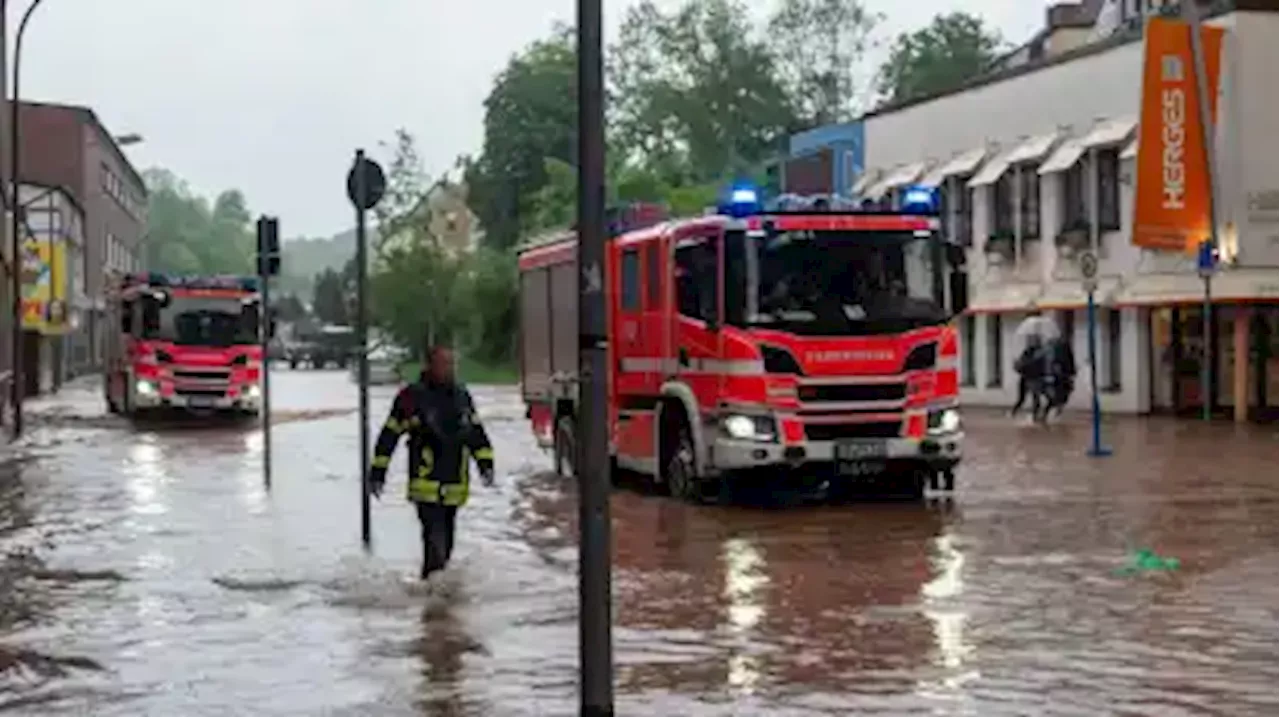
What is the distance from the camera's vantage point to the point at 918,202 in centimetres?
1778

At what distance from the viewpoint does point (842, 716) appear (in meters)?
8.10

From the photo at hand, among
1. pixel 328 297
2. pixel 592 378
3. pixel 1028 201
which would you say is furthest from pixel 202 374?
pixel 328 297

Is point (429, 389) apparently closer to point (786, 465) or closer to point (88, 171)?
point (786, 465)

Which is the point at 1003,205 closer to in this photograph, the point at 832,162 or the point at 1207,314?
the point at 1207,314

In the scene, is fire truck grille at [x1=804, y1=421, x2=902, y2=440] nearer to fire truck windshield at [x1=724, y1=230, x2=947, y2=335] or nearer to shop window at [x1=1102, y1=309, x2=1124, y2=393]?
fire truck windshield at [x1=724, y1=230, x2=947, y2=335]

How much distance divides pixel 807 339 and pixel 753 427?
96cm

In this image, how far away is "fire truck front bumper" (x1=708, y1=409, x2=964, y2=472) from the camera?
55.3 ft

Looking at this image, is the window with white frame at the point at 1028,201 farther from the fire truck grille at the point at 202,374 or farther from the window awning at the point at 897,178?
the fire truck grille at the point at 202,374

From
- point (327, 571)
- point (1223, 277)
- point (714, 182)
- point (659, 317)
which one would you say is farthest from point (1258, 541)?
point (714, 182)

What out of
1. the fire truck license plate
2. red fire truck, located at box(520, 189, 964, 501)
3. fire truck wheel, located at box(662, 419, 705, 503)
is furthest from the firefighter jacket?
fire truck wheel, located at box(662, 419, 705, 503)

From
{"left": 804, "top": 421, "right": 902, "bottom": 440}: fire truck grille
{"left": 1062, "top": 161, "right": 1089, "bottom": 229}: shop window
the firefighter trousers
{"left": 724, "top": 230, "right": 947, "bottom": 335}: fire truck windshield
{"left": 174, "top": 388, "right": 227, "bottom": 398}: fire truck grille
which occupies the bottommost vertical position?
the firefighter trousers

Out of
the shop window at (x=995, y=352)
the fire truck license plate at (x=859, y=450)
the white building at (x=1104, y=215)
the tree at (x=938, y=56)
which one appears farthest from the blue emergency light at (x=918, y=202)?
the tree at (x=938, y=56)

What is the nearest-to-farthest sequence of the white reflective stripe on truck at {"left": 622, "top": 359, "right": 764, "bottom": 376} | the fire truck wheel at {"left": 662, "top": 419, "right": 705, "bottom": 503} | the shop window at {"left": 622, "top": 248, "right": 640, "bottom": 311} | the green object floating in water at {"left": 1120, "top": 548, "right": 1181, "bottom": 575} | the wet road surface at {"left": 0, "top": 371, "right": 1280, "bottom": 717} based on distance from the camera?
the wet road surface at {"left": 0, "top": 371, "right": 1280, "bottom": 717} < the green object floating in water at {"left": 1120, "top": 548, "right": 1181, "bottom": 575} < the white reflective stripe on truck at {"left": 622, "top": 359, "right": 764, "bottom": 376} < the fire truck wheel at {"left": 662, "top": 419, "right": 705, "bottom": 503} < the shop window at {"left": 622, "top": 248, "right": 640, "bottom": 311}

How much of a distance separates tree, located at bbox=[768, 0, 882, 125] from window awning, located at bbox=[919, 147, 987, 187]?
45856 mm
